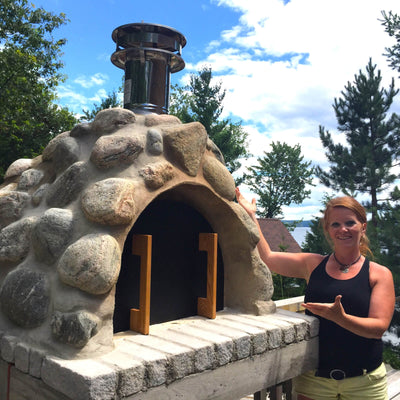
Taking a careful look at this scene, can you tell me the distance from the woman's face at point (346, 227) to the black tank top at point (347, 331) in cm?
19

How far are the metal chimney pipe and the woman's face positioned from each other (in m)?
1.46

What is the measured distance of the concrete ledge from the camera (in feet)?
5.77

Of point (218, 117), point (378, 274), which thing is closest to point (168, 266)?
point (378, 274)

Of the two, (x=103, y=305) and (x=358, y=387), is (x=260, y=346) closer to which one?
(x=358, y=387)

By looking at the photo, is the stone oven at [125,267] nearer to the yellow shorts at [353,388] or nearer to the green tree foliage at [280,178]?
the yellow shorts at [353,388]

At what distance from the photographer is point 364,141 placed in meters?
14.3

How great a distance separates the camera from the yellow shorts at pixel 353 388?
246 centimetres

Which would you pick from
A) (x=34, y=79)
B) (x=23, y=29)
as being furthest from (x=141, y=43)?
(x=23, y=29)

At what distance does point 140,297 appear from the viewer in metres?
2.33

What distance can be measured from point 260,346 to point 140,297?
819mm

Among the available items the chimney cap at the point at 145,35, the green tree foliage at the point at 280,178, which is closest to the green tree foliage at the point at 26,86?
the chimney cap at the point at 145,35

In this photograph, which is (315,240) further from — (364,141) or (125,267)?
(125,267)

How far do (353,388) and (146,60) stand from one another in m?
2.61

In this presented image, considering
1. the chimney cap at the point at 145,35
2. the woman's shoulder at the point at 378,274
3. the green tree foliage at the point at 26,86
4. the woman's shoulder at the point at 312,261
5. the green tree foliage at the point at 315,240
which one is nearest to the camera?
the woman's shoulder at the point at 378,274
